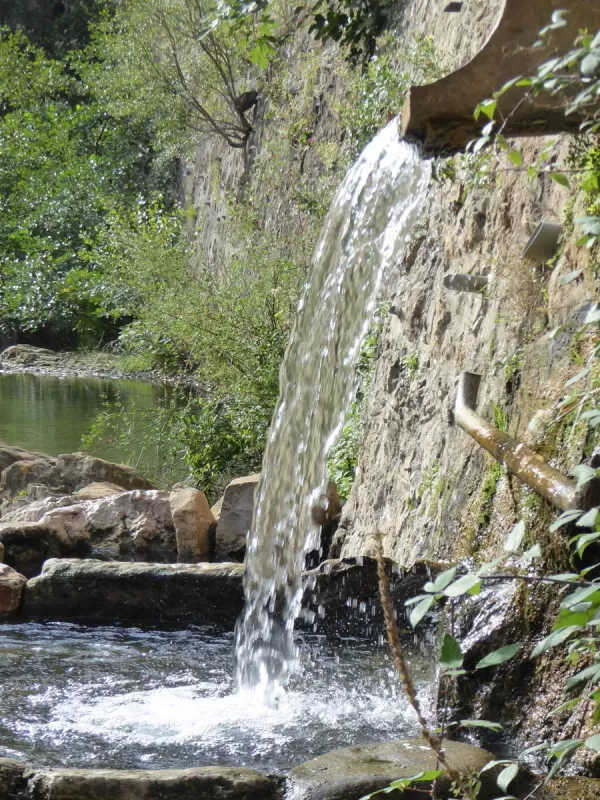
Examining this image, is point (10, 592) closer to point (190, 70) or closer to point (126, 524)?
point (126, 524)

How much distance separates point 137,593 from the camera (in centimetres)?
519

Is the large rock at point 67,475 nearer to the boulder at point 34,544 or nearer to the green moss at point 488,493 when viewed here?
the boulder at point 34,544

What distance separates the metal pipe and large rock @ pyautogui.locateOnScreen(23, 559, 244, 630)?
1.81 meters

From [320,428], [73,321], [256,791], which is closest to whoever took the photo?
[256,791]

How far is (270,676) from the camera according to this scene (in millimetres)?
4250

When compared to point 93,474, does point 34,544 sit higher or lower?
lower

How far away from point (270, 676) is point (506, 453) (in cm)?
161

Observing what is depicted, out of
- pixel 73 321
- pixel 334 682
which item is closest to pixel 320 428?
pixel 334 682

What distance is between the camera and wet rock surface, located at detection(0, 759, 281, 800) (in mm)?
2646

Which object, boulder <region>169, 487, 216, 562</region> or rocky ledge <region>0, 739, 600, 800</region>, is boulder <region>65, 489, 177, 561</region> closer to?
boulder <region>169, 487, 216, 562</region>

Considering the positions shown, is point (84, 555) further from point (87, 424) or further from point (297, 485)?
point (87, 424)

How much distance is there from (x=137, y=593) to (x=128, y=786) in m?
2.56

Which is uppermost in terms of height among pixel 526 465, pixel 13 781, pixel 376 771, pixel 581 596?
pixel 526 465

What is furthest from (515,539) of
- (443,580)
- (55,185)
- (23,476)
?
(55,185)
